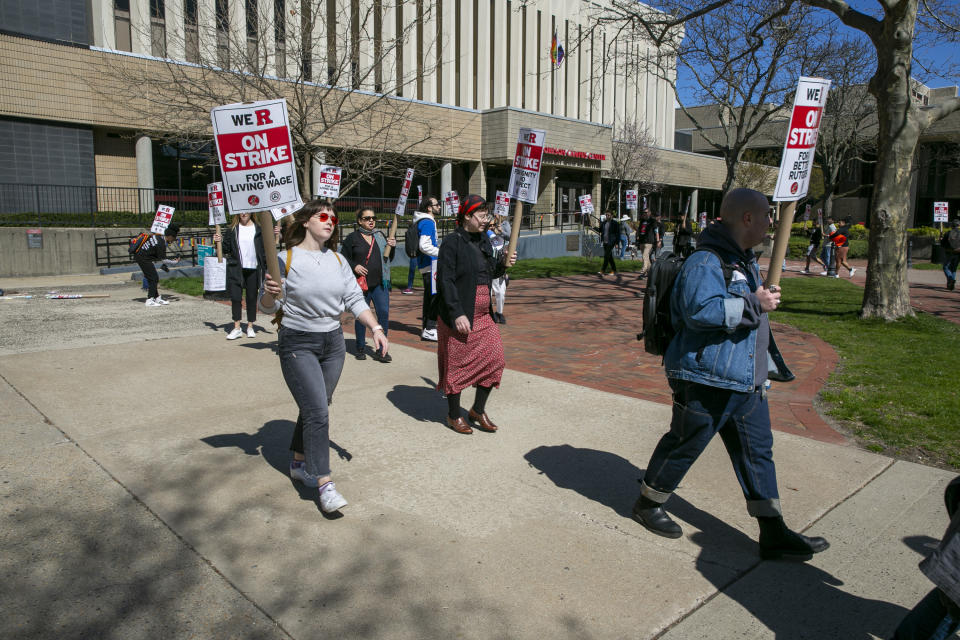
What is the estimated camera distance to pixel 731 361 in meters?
3.25

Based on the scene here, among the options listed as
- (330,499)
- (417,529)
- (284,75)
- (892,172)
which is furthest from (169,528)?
(284,75)

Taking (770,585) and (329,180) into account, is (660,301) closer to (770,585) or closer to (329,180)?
(770,585)

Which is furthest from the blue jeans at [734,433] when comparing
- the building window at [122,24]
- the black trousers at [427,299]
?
the building window at [122,24]

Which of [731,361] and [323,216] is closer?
[731,361]

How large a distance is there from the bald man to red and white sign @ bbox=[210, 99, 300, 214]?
2401 mm

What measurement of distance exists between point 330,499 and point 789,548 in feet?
7.85

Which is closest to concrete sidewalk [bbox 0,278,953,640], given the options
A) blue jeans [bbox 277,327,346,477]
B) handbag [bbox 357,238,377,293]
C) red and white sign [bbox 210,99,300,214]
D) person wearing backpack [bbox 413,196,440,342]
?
blue jeans [bbox 277,327,346,477]

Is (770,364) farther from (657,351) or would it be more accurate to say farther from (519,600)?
(519,600)

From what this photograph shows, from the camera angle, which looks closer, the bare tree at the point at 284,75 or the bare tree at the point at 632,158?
the bare tree at the point at 284,75

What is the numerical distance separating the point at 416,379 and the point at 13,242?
18.3 m

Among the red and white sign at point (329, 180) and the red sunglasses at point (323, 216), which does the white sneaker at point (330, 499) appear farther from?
the red and white sign at point (329, 180)

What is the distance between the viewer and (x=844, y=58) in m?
18.5

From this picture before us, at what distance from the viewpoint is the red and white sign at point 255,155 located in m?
4.10

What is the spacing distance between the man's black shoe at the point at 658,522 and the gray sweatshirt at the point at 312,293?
1.98m
